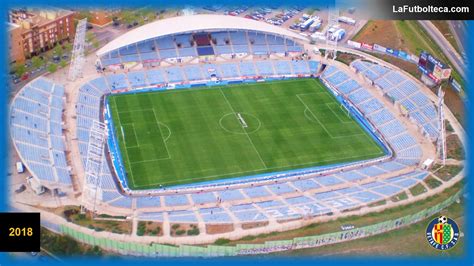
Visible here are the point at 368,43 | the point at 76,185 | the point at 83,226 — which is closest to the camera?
the point at 83,226

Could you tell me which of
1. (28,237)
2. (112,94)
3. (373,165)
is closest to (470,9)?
(373,165)

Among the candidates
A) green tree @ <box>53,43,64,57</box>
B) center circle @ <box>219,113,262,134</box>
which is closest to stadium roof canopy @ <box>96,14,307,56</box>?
green tree @ <box>53,43,64,57</box>

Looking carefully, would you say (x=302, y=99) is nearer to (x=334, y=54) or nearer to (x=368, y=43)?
(x=334, y=54)

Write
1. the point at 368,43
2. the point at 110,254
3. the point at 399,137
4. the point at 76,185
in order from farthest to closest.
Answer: the point at 368,43
the point at 399,137
the point at 76,185
the point at 110,254

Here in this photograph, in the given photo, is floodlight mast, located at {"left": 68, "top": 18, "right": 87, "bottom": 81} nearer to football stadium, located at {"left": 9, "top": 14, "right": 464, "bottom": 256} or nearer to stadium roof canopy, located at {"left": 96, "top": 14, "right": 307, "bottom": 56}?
football stadium, located at {"left": 9, "top": 14, "right": 464, "bottom": 256}

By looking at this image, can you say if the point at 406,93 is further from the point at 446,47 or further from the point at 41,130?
the point at 41,130

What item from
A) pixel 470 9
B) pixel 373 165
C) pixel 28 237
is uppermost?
pixel 470 9

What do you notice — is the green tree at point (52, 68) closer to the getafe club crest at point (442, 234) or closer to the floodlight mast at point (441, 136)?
the floodlight mast at point (441, 136)
